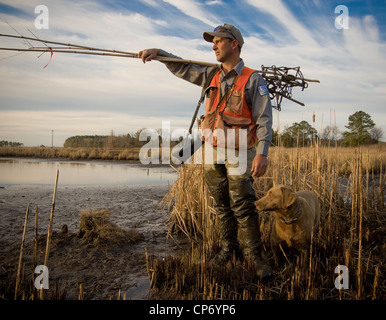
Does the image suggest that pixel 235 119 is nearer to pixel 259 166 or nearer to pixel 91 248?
pixel 259 166

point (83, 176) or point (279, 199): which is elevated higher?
point (279, 199)

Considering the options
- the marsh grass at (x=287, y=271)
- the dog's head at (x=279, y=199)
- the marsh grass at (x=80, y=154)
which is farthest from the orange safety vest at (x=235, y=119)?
the marsh grass at (x=80, y=154)

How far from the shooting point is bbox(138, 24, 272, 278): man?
2947mm

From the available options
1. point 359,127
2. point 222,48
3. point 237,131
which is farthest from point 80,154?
point 359,127

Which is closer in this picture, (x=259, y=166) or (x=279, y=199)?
(x=259, y=166)

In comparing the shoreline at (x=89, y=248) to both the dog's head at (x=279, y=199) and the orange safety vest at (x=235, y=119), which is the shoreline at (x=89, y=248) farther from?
the orange safety vest at (x=235, y=119)

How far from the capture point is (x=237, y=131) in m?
3.07

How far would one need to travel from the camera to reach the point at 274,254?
A: 3.34 meters

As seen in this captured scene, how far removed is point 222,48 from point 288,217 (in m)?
2.12

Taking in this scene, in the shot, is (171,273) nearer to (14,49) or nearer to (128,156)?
(14,49)

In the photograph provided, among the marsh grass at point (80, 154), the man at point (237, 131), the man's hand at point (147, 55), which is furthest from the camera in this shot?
the marsh grass at point (80, 154)

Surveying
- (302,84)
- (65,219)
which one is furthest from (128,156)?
(302,84)

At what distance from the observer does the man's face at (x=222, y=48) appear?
3.11 m

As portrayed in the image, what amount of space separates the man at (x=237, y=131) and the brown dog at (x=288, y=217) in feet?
0.71
